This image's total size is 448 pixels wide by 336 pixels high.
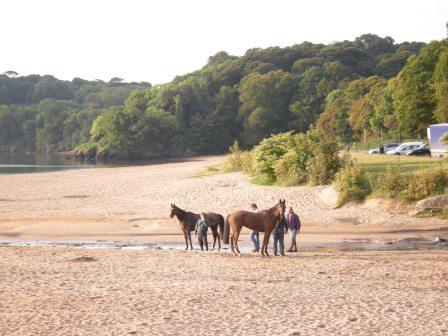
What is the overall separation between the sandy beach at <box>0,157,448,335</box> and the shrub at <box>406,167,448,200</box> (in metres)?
1.54

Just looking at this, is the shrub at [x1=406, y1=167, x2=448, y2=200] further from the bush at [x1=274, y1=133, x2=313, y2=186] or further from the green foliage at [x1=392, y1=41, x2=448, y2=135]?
the green foliage at [x1=392, y1=41, x2=448, y2=135]

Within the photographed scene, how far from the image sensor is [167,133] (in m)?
114

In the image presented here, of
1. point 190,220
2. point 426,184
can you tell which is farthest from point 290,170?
point 190,220

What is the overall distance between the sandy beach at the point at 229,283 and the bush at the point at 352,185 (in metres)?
0.95

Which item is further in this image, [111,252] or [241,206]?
[241,206]

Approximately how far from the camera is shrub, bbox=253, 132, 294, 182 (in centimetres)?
3906

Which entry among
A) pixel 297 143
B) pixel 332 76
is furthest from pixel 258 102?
pixel 297 143

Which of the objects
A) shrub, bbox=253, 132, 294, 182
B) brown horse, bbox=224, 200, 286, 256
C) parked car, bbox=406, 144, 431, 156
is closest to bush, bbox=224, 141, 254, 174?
shrub, bbox=253, 132, 294, 182

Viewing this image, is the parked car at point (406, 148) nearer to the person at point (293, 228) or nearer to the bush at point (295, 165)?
the bush at point (295, 165)

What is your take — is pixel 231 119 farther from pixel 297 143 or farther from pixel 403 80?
pixel 297 143

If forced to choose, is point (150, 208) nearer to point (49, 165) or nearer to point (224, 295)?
point (224, 295)

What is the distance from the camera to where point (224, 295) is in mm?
12906

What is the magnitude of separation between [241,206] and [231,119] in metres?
87.2

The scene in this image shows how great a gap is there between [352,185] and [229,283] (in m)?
17.3
